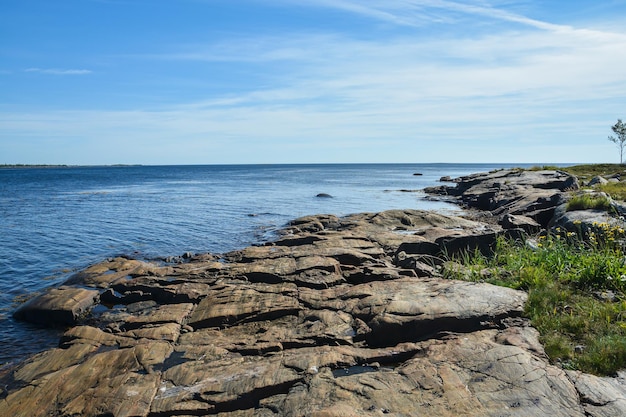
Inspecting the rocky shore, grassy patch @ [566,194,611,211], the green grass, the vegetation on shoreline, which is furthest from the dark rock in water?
the green grass

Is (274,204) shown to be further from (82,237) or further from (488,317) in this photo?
(488,317)

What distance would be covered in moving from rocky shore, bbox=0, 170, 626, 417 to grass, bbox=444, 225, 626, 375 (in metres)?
0.33

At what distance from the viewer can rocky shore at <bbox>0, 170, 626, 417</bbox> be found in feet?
20.7

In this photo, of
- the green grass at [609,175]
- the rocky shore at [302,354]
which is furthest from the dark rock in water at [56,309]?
the green grass at [609,175]

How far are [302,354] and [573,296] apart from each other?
19.6ft

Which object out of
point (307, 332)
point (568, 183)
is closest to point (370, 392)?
point (307, 332)

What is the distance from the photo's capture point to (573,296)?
9008mm

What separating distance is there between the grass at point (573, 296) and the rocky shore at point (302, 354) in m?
0.33

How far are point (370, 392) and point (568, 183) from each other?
38.1 m

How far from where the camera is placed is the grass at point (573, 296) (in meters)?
7.03

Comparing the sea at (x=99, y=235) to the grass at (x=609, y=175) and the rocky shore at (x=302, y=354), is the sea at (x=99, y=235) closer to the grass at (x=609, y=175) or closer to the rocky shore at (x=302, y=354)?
the rocky shore at (x=302, y=354)

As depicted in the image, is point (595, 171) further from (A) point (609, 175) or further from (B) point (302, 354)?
(B) point (302, 354)

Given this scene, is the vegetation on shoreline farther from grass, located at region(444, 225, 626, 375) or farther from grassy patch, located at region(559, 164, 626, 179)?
grassy patch, located at region(559, 164, 626, 179)

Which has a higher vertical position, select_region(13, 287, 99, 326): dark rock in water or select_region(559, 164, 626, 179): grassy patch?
select_region(559, 164, 626, 179): grassy patch
